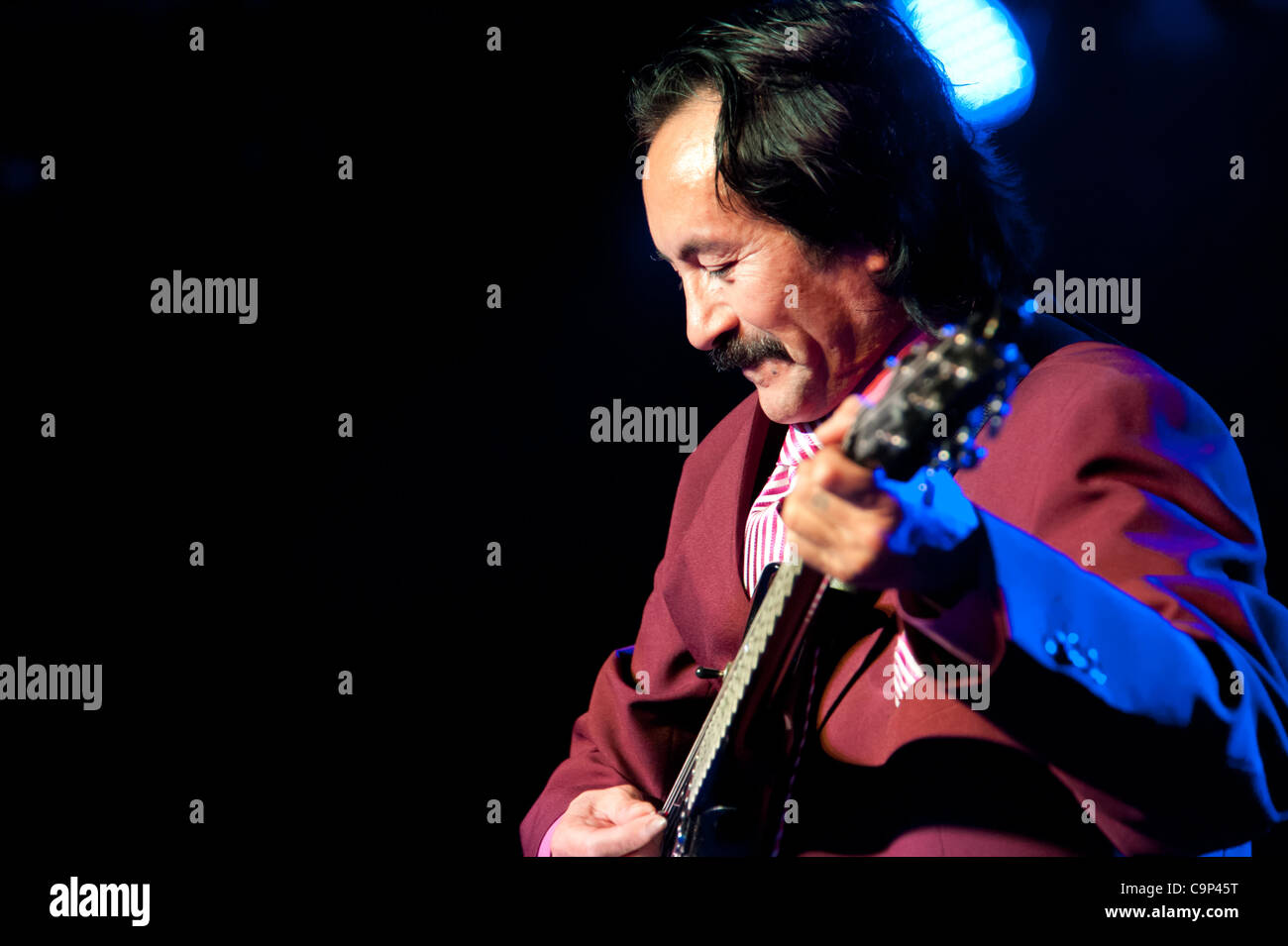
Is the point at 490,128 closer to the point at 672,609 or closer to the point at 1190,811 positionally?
the point at 672,609

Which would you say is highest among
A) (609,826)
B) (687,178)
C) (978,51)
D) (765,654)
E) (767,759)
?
(978,51)

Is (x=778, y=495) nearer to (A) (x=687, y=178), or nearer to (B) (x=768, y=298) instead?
(B) (x=768, y=298)

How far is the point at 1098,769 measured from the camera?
3.37 feet

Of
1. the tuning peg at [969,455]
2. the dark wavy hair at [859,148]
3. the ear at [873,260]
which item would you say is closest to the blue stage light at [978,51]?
the dark wavy hair at [859,148]

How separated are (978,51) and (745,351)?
0.64 m

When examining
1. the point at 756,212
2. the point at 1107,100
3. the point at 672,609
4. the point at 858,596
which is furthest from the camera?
the point at 1107,100

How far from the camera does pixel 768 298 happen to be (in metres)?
1.52

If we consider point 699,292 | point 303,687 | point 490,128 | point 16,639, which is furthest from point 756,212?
point 16,639

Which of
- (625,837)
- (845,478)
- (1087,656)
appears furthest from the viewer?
(625,837)

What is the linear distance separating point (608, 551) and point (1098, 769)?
5.21 ft

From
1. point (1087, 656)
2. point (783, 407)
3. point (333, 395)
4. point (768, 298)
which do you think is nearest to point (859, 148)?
point (768, 298)

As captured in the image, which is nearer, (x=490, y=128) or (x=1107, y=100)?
(x=1107, y=100)

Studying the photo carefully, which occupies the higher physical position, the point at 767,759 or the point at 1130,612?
the point at 1130,612

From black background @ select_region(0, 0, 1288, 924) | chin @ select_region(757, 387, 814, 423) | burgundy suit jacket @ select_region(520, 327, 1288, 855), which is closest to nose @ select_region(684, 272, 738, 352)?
chin @ select_region(757, 387, 814, 423)
